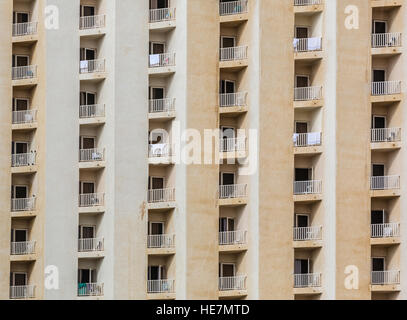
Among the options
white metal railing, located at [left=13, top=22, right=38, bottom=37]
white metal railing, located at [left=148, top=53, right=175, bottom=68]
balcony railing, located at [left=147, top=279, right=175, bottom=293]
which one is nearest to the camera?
balcony railing, located at [left=147, top=279, right=175, bottom=293]

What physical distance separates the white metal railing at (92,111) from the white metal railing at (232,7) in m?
8.97

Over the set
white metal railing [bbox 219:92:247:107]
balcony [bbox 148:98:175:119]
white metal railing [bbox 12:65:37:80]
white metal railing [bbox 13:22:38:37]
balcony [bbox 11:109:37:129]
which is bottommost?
balcony [bbox 11:109:37:129]

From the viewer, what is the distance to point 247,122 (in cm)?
15375

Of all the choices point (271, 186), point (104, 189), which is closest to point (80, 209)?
point (104, 189)

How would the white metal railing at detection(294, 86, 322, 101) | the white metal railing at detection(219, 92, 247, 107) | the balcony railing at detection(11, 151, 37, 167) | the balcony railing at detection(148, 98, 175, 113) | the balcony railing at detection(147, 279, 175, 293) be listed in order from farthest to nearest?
1. the balcony railing at detection(11, 151, 37, 167)
2. the white metal railing at detection(219, 92, 247, 107)
3. the white metal railing at detection(294, 86, 322, 101)
4. the balcony railing at detection(148, 98, 175, 113)
5. the balcony railing at detection(147, 279, 175, 293)

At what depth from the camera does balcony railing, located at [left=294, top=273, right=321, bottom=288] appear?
153m

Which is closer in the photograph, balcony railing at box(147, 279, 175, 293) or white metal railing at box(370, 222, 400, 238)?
balcony railing at box(147, 279, 175, 293)

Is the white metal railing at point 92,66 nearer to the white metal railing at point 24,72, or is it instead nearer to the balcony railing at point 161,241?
the white metal railing at point 24,72

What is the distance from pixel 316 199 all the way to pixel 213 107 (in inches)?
317

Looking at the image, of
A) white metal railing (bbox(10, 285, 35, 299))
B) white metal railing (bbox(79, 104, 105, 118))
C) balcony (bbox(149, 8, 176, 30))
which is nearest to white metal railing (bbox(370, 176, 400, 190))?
balcony (bbox(149, 8, 176, 30))

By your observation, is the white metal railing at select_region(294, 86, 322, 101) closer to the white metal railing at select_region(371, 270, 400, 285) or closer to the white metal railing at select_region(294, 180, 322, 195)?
the white metal railing at select_region(294, 180, 322, 195)

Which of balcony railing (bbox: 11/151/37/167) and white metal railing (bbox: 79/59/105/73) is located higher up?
white metal railing (bbox: 79/59/105/73)

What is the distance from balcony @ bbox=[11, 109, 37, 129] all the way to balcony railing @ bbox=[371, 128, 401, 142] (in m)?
19.9

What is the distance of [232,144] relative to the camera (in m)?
154
